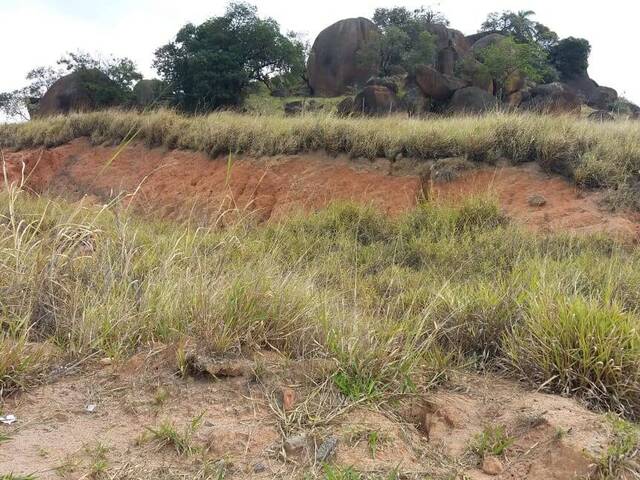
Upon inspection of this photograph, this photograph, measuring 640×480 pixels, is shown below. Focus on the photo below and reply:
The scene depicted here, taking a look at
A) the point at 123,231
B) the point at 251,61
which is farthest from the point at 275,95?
the point at 123,231

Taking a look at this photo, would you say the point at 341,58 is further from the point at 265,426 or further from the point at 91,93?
the point at 265,426

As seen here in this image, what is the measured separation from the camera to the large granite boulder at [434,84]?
77.6ft

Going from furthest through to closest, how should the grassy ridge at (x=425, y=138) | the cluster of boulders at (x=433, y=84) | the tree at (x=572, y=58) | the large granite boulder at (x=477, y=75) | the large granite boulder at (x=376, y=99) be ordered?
the tree at (x=572, y=58)
the large granite boulder at (x=477, y=75)
the cluster of boulders at (x=433, y=84)
the large granite boulder at (x=376, y=99)
the grassy ridge at (x=425, y=138)

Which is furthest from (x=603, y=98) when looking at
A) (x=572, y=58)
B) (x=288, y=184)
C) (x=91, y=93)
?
(x=288, y=184)

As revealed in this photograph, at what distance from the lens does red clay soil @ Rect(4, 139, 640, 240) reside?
6.68 meters

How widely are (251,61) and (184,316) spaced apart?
2637 cm

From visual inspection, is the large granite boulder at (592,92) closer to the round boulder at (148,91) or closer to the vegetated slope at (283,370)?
the round boulder at (148,91)

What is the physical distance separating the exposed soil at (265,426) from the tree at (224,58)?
69.9 feet

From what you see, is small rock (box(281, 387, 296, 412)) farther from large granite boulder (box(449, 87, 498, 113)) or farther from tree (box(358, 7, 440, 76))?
tree (box(358, 7, 440, 76))

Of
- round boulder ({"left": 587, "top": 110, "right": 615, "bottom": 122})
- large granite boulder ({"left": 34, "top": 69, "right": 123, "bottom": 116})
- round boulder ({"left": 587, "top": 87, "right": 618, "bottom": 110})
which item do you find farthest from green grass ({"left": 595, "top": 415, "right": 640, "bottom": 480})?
round boulder ({"left": 587, "top": 87, "right": 618, "bottom": 110})

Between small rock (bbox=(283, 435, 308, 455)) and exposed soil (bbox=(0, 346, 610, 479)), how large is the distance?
0.05 ft

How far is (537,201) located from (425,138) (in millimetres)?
2010

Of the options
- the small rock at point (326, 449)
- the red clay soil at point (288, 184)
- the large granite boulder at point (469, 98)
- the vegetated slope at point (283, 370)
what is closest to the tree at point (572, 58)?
the large granite boulder at point (469, 98)

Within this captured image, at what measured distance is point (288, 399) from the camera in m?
2.34
